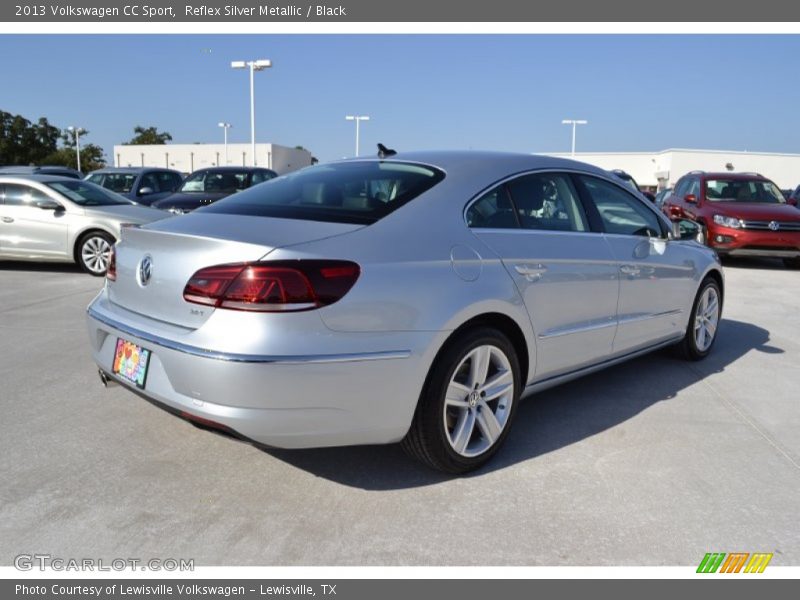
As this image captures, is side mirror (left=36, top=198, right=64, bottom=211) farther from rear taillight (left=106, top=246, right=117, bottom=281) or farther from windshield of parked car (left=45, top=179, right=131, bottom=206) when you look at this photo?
rear taillight (left=106, top=246, right=117, bottom=281)

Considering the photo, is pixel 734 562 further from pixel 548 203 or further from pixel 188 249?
pixel 188 249

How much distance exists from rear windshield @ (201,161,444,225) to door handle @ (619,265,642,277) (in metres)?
1.48

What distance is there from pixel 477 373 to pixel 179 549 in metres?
1.52

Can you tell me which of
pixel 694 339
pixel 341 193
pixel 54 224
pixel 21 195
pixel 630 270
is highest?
pixel 341 193

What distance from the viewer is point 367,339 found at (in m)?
2.77

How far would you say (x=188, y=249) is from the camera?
2.88 meters

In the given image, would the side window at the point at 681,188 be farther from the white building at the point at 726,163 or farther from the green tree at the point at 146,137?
the green tree at the point at 146,137

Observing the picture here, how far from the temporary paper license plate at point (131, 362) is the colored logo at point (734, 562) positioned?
2392mm

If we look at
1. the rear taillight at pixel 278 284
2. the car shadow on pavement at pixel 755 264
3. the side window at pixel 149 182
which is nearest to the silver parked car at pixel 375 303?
the rear taillight at pixel 278 284

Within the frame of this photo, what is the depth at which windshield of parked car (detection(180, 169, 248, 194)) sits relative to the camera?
12969 mm

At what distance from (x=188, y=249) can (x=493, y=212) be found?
1528 mm

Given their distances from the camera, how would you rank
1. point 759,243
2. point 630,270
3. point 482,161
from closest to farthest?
1. point 482,161
2. point 630,270
3. point 759,243

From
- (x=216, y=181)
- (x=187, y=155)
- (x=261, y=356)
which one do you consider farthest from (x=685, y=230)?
(x=187, y=155)
